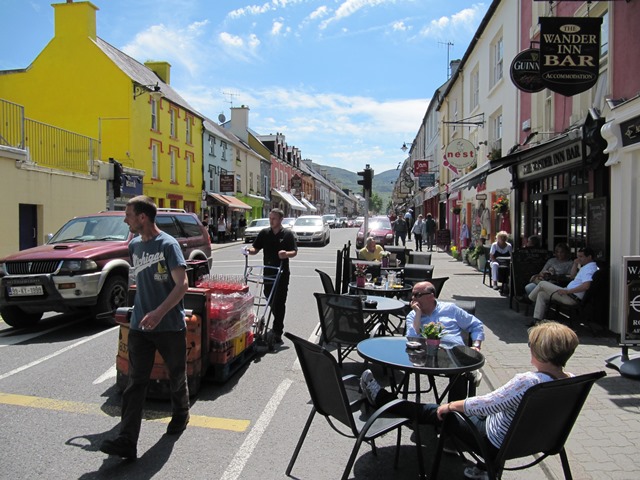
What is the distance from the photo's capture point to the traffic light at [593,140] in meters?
7.61

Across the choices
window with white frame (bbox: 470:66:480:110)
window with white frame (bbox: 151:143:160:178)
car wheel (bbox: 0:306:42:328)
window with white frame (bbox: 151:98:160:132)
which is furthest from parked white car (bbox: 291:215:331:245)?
car wheel (bbox: 0:306:42:328)

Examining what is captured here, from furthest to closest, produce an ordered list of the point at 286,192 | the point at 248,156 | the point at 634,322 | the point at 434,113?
the point at 286,192 → the point at 248,156 → the point at 434,113 → the point at 634,322

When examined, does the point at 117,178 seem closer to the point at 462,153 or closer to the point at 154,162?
the point at 154,162

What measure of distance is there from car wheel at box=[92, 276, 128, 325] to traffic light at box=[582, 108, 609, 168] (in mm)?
7683

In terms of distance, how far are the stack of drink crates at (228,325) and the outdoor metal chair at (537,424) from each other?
279 centimetres

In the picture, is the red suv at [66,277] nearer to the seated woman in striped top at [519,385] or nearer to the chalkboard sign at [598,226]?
the seated woman in striped top at [519,385]

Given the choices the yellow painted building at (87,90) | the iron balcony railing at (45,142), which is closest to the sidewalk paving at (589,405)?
the iron balcony railing at (45,142)

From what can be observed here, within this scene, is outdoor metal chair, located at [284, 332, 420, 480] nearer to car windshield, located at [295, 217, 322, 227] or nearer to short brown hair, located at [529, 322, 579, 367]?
short brown hair, located at [529, 322, 579, 367]

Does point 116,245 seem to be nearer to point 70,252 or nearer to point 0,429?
point 70,252

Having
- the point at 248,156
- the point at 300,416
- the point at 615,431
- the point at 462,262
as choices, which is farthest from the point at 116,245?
the point at 248,156

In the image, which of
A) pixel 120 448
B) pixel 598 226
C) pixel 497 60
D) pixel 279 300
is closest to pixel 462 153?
pixel 497 60

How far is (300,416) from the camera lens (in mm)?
4578

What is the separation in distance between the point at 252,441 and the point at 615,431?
9.68 feet

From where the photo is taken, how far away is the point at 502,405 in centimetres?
297
